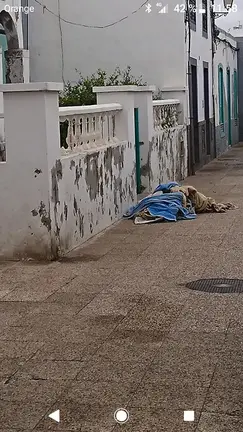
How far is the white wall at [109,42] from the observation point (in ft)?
53.6

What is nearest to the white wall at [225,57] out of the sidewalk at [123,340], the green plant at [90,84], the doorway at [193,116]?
the doorway at [193,116]

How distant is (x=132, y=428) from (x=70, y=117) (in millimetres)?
5528

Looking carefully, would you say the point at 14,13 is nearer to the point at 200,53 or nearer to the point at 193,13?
the point at 193,13

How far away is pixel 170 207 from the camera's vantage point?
1108 centimetres

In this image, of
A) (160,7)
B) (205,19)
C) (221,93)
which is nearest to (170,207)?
(160,7)

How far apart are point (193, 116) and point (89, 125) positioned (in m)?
9.31

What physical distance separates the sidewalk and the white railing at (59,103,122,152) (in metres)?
1.25

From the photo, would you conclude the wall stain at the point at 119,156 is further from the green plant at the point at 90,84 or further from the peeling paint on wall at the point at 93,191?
the green plant at the point at 90,84

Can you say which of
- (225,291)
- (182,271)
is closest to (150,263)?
(182,271)

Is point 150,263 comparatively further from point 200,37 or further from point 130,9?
point 200,37

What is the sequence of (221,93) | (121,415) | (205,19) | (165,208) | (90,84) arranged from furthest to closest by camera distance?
(221,93) < (205,19) < (90,84) < (165,208) < (121,415)

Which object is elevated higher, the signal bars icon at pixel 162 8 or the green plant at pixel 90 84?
the signal bars icon at pixel 162 8

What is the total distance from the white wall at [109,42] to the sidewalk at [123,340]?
8.04 meters

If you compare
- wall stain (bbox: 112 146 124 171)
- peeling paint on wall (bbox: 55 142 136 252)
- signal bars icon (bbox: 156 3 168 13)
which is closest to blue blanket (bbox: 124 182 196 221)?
peeling paint on wall (bbox: 55 142 136 252)
